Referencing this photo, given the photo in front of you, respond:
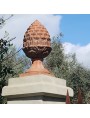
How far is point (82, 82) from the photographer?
39.8 meters

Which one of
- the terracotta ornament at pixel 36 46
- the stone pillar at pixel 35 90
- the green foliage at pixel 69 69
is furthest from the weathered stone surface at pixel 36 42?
the green foliage at pixel 69 69

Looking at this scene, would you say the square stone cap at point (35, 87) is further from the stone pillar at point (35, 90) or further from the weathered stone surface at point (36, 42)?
the weathered stone surface at point (36, 42)

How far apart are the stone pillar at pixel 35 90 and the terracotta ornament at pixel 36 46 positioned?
12.9 inches

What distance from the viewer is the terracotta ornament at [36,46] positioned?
8.19m

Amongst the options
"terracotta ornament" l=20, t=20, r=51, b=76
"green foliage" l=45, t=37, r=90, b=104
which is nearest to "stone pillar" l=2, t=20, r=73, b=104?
"terracotta ornament" l=20, t=20, r=51, b=76

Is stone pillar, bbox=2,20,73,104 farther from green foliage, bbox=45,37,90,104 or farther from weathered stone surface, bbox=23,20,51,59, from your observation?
green foliage, bbox=45,37,90,104

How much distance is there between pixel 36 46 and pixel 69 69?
29318 millimetres

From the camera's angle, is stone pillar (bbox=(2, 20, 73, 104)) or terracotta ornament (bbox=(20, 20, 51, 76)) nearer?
stone pillar (bbox=(2, 20, 73, 104))

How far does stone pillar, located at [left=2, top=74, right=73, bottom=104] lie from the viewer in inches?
297

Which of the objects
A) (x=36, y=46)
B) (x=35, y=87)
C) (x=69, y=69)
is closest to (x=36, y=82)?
(x=35, y=87)

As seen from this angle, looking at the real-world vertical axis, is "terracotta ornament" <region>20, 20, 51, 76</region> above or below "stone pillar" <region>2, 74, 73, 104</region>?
above

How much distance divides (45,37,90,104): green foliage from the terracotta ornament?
81.6 feet

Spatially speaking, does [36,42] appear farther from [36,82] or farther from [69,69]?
[69,69]
